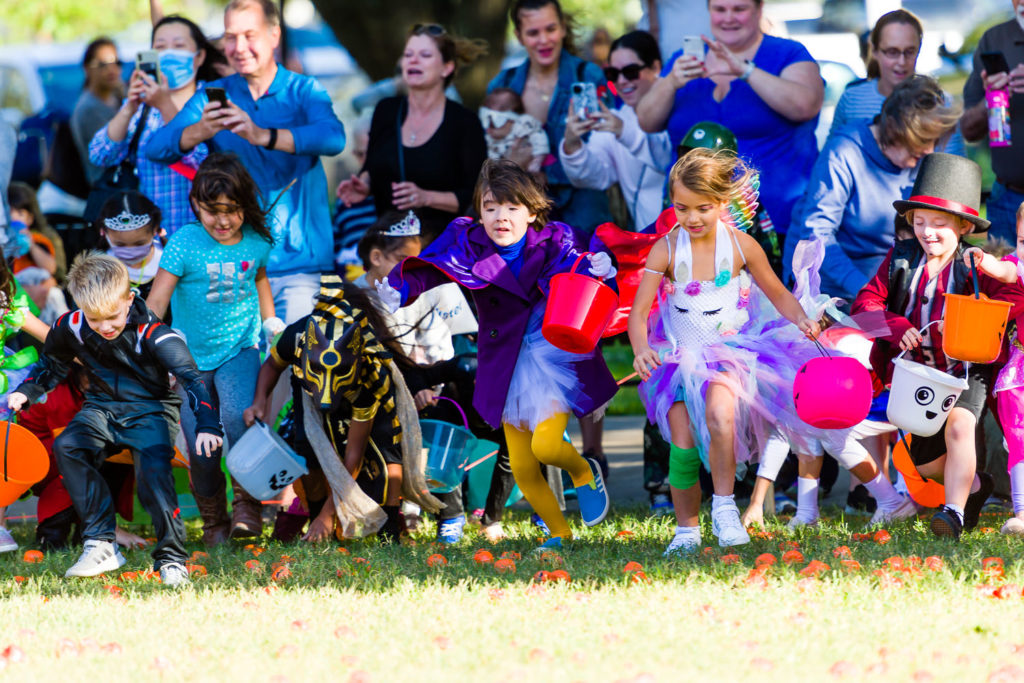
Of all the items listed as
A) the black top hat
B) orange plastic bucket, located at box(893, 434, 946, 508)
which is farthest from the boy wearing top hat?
orange plastic bucket, located at box(893, 434, 946, 508)

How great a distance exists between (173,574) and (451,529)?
1408mm

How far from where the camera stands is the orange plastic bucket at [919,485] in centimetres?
595

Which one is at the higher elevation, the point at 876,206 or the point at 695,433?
the point at 876,206

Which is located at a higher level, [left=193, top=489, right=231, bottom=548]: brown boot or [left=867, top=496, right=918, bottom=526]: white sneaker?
[left=867, top=496, right=918, bottom=526]: white sneaker

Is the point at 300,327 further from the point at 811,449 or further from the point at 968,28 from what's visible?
the point at 968,28

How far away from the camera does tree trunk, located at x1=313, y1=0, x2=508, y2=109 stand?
11812 millimetres

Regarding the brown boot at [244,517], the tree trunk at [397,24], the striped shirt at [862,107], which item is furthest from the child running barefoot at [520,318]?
the tree trunk at [397,24]

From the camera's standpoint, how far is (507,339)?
5.66 meters

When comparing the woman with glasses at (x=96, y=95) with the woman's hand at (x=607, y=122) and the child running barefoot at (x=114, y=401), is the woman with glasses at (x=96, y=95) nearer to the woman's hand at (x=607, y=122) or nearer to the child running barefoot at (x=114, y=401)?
the woman's hand at (x=607, y=122)

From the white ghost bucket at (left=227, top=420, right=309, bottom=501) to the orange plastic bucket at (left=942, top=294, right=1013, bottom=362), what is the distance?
2.77m

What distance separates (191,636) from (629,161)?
4.06m

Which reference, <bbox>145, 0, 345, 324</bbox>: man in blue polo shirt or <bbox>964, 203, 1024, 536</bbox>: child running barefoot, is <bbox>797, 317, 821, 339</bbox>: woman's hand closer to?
<bbox>964, 203, 1024, 536</bbox>: child running barefoot

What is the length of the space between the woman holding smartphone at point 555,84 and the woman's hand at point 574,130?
0.22 metres

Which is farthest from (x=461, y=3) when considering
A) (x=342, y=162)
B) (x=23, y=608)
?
(x=23, y=608)
